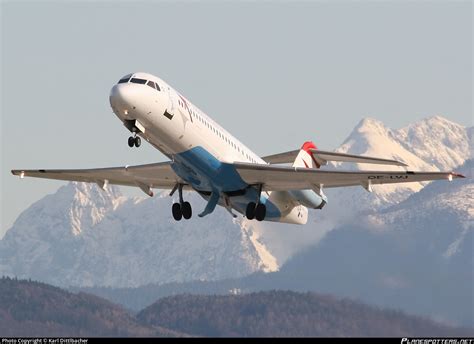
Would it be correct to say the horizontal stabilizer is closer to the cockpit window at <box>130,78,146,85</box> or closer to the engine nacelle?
the engine nacelle

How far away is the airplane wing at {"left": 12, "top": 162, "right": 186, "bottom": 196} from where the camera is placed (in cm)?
6236

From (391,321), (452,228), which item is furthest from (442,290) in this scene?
(452,228)

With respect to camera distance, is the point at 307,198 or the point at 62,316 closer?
the point at 307,198

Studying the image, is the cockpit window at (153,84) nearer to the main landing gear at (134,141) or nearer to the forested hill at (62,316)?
the main landing gear at (134,141)

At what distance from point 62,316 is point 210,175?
125407mm

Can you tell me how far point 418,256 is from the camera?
131m

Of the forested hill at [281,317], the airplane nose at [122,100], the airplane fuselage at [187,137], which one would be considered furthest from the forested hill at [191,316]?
the airplane nose at [122,100]

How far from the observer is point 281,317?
5950 inches

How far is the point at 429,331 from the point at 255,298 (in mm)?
70408

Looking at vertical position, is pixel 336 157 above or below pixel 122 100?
below

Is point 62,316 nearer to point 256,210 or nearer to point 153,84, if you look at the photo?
point 256,210

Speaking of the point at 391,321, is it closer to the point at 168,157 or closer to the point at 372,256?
the point at 372,256

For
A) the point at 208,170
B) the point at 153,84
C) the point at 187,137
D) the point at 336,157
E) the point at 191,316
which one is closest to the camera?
the point at 153,84

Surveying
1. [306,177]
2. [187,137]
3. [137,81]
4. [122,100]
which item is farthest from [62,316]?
[122,100]
